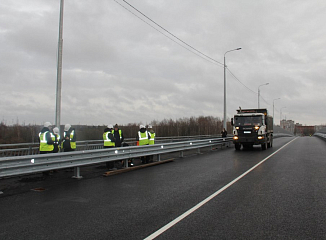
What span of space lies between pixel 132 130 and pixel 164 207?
47931mm

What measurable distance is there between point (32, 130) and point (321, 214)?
32.0 m

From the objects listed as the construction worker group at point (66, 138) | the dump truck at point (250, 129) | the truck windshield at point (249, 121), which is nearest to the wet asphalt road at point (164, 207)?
the construction worker group at point (66, 138)

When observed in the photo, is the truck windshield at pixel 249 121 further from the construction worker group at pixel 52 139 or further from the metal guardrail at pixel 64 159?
the construction worker group at pixel 52 139

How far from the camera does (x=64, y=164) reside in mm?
8289

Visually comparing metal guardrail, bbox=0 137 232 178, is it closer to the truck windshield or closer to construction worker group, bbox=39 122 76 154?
construction worker group, bbox=39 122 76 154

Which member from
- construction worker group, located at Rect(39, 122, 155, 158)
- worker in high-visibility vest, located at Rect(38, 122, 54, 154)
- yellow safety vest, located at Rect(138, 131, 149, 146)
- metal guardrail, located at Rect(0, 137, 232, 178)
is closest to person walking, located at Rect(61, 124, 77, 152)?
construction worker group, located at Rect(39, 122, 155, 158)

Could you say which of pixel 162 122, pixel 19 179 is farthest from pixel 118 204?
pixel 162 122

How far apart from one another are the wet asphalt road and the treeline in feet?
47.7

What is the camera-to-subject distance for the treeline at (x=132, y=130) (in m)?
30.9

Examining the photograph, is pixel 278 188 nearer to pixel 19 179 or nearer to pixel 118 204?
pixel 118 204

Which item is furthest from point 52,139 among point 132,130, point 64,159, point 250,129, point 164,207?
point 132,130

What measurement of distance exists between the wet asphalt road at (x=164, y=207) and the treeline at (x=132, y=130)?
47.7 feet

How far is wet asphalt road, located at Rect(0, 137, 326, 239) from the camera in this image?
4227mm

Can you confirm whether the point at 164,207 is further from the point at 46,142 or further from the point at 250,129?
the point at 250,129
